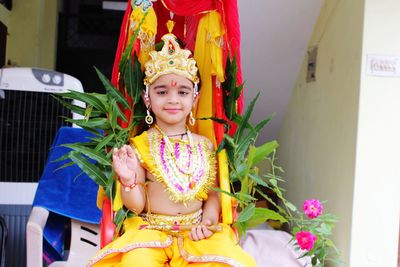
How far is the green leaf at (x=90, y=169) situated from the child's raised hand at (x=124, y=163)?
0.18 metres

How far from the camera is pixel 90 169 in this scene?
151 centimetres

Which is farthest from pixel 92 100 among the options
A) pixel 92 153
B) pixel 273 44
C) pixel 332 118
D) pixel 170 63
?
pixel 273 44

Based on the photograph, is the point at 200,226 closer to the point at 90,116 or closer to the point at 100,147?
the point at 100,147

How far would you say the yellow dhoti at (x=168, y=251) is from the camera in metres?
1.33

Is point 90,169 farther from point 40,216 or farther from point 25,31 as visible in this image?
point 25,31

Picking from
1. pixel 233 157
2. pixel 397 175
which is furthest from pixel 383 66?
pixel 233 157

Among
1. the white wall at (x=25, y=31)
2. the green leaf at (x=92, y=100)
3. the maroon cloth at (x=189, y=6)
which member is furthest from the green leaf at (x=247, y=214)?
the white wall at (x=25, y=31)

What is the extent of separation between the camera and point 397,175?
1987mm

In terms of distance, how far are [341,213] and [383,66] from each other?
70 cm

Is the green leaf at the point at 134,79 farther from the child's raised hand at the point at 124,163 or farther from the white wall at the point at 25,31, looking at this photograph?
the white wall at the point at 25,31

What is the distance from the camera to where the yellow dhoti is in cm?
133

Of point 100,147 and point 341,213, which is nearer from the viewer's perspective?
point 100,147

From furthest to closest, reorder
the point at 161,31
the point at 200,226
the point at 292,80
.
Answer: the point at 292,80 → the point at 161,31 → the point at 200,226

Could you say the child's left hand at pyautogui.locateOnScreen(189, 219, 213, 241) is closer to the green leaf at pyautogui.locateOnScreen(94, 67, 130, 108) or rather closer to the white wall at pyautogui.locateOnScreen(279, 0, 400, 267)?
the green leaf at pyautogui.locateOnScreen(94, 67, 130, 108)
